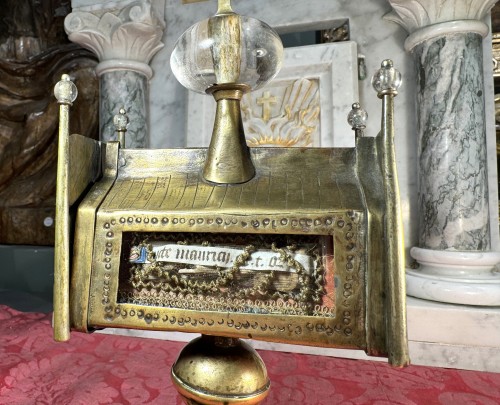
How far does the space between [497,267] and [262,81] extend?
6.22 ft

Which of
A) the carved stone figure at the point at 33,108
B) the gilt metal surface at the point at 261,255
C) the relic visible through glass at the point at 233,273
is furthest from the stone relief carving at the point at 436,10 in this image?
the carved stone figure at the point at 33,108

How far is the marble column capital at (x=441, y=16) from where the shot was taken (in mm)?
1735

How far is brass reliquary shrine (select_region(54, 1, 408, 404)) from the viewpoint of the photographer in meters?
0.46

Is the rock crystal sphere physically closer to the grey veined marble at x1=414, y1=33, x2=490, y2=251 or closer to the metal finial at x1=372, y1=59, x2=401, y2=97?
the metal finial at x1=372, y1=59, x2=401, y2=97

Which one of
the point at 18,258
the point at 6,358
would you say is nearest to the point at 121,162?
the point at 6,358

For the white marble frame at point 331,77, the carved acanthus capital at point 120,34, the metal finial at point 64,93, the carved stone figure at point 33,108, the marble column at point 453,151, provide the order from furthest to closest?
the carved stone figure at point 33,108, the carved acanthus capital at point 120,34, the white marble frame at point 331,77, the marble column at point 453,151, the metal finial at point 64,93

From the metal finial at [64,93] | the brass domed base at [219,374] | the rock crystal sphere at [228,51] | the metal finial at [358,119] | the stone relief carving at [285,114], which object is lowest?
the brass domed base at [219,374]

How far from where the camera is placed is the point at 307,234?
1.59ft

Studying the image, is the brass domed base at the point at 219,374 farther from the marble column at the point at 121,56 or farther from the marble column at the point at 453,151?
the marble column at the point at 121,56

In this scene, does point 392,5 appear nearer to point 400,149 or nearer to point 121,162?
point 400,149

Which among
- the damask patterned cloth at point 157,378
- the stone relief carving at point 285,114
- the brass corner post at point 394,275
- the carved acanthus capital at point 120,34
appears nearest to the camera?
the brass corner post at point 394,275

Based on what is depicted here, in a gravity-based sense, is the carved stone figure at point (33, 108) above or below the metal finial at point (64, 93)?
above

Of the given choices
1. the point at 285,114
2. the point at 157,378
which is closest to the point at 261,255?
the point at 157,378

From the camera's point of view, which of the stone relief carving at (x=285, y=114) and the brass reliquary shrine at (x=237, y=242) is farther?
the stone relief carving at (x=285, y=114)
